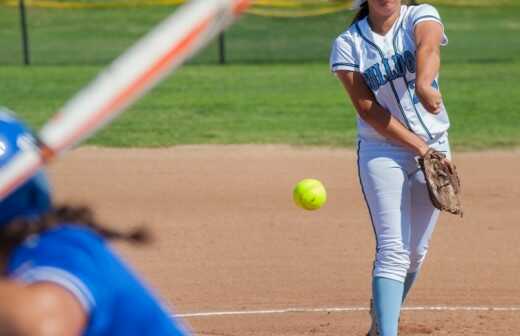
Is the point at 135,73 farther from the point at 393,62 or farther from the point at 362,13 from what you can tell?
the point at 362,13

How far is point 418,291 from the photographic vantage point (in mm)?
8391

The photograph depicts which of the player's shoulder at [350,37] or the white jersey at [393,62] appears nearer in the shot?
the white jersey at [393,62]

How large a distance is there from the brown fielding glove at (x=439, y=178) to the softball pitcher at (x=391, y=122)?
0.06m

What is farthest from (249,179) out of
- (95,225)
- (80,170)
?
(95,225)

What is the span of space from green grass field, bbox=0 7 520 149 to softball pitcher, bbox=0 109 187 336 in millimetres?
11078

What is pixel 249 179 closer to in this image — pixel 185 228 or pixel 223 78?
pixel 185 228

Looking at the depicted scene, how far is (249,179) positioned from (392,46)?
579 centimetres

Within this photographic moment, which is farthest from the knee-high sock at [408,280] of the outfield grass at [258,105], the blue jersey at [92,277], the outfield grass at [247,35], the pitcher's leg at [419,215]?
the outfield grass at [247,35]

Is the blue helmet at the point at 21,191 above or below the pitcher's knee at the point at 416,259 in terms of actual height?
above

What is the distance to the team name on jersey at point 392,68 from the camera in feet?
19.9

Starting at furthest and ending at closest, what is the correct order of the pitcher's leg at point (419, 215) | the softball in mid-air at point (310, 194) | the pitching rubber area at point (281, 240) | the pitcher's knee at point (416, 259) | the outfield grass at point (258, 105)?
the outfield grass at point (258, 105), the softball in mid-air at point (310, 194), the pitching rubber area at point (281, 240), the pitcher's knee at point (416, 259), the pitcher's leg at point (419, 215)

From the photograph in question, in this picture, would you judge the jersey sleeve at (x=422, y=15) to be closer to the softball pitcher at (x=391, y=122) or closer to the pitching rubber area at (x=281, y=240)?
the softball pitcher at (x=391, y=122)

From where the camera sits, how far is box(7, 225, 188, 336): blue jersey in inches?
84.0

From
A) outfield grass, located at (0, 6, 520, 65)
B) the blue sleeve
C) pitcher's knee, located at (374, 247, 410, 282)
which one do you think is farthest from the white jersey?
outfield grass, located at (0, 6, 520, 65)
